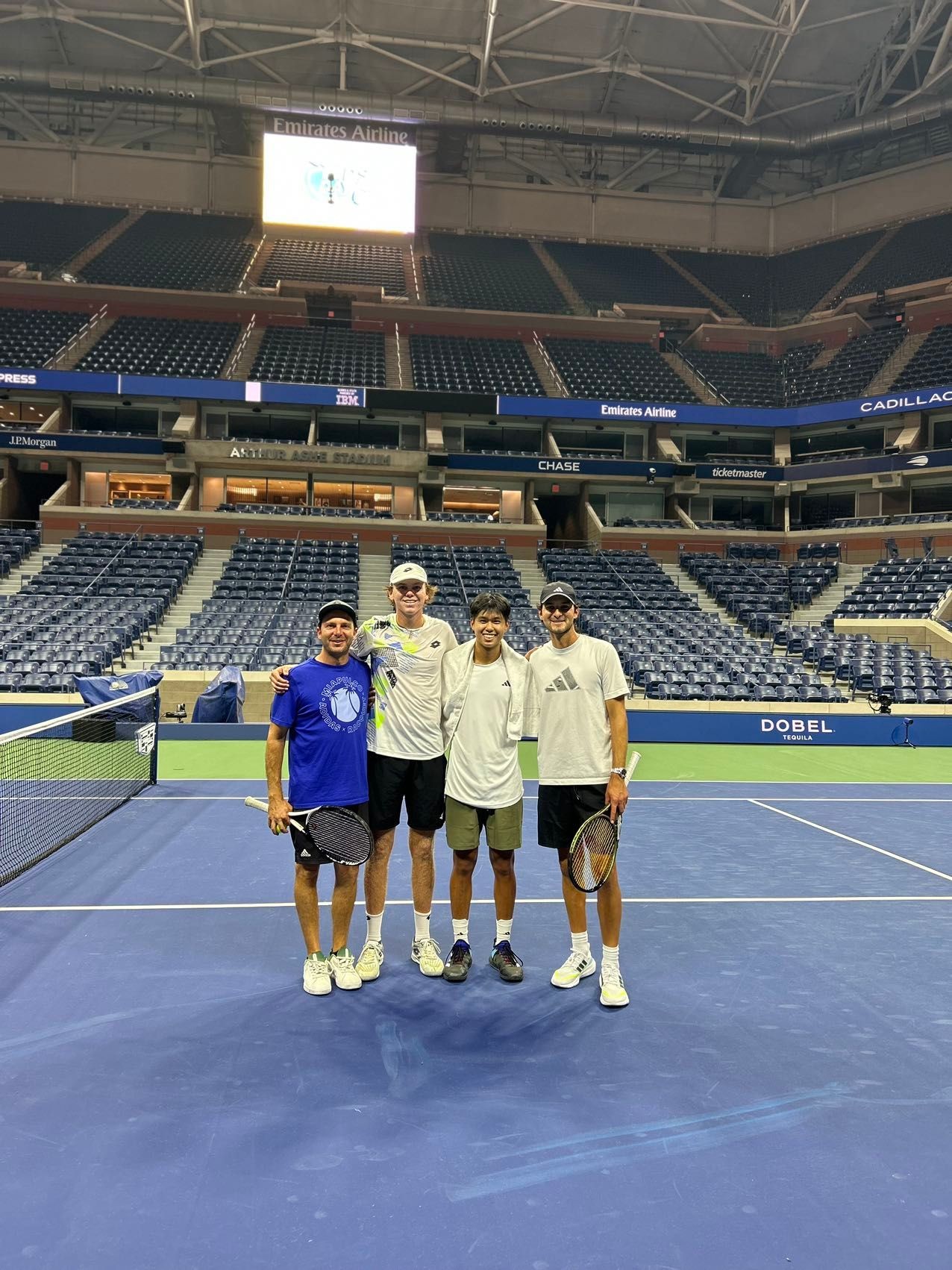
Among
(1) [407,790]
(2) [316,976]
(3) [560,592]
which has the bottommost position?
(2) [316,976]

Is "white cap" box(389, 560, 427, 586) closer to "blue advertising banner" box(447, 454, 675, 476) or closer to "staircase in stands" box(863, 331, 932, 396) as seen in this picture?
"blue advertising banner" box(447, 454, 675, 476)

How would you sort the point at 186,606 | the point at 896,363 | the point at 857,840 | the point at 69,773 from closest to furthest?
the point at 857,840, the point at 69,773, the point at 186,606, the point at 896,363

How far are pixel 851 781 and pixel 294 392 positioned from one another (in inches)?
966

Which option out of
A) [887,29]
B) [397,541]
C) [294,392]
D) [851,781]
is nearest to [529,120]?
[887,29]

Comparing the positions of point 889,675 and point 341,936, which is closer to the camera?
point 341,936

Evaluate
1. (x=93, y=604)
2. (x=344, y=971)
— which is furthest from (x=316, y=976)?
(x=93, y=604)

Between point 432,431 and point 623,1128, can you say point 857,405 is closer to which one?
point 432,431

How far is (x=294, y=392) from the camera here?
29859mm

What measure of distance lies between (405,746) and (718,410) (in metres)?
31.5

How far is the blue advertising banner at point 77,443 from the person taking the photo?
28906 millimetres

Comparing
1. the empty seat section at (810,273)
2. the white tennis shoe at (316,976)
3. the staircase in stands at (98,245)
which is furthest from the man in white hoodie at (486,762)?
the empty seat section at (810,273)

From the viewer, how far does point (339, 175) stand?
37.3 m

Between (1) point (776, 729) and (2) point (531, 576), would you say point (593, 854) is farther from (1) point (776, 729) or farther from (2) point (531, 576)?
(2) point (531, 576)

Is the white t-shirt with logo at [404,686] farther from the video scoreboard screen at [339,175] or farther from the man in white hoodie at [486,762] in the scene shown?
the video scoreboard screen at [339,175]
